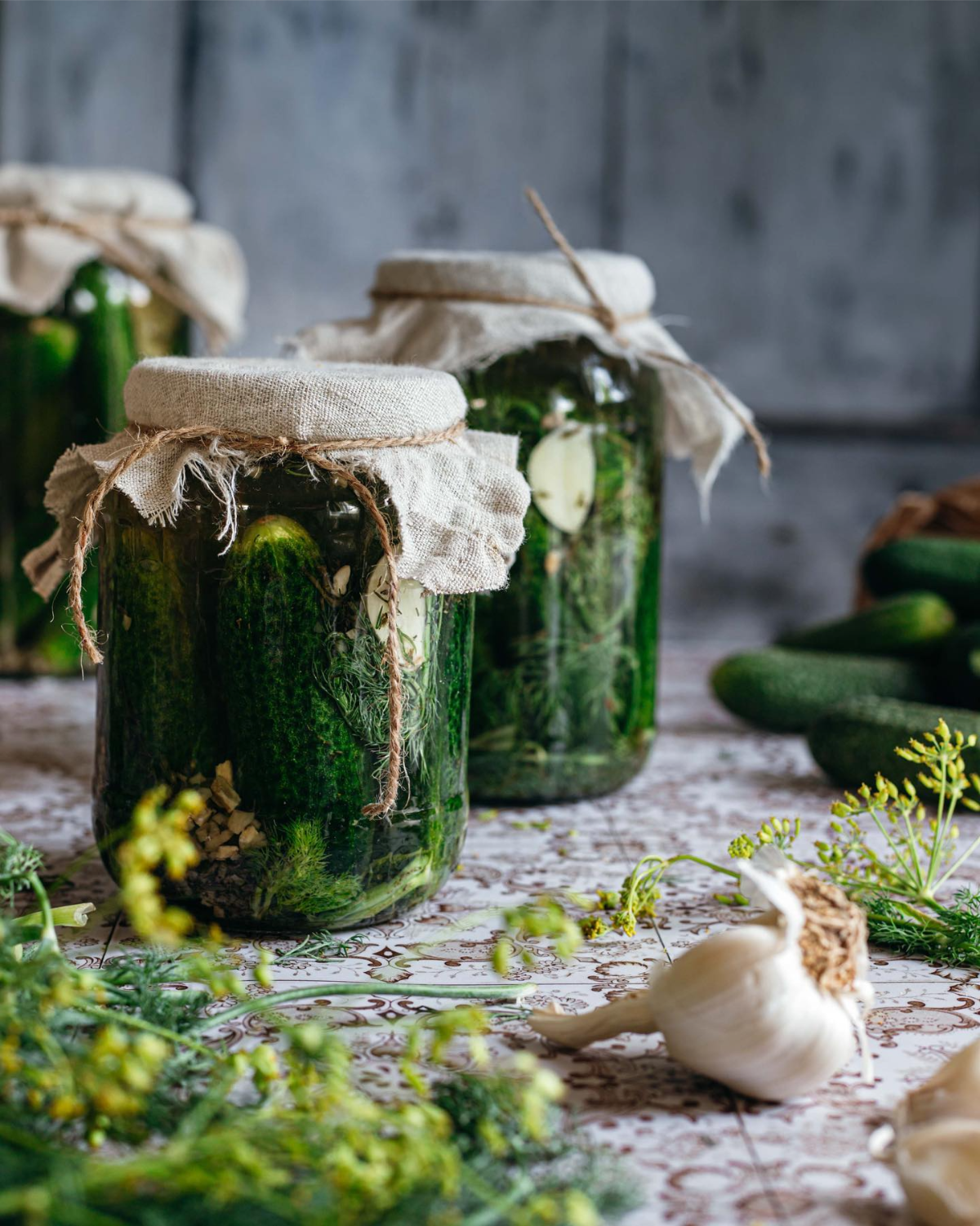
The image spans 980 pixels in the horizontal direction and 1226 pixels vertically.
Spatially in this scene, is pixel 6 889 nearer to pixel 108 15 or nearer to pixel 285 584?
pixel 285 584

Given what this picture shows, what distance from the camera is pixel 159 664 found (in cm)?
79

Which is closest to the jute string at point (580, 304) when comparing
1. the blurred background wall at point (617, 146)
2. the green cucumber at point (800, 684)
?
the green cucumber at point (800, 684)

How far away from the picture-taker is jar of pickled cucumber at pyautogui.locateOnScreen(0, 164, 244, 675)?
4.53ft

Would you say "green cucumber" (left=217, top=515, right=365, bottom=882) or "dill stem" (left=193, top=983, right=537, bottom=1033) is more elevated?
"green cucumber" (left=217, top=515, right=365, bottom=882)

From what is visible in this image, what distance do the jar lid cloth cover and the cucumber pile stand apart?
27 centimetres

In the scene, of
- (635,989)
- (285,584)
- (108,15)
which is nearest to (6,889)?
(285,584)

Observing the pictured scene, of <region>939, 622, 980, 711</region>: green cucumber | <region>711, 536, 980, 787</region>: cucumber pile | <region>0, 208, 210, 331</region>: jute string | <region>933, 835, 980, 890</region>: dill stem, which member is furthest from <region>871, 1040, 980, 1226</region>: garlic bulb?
<region>0, 208, 210, 331</region>: jute string

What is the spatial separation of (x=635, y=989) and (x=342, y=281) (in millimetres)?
1535

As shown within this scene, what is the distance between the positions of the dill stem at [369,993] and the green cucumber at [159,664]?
5.9 inches

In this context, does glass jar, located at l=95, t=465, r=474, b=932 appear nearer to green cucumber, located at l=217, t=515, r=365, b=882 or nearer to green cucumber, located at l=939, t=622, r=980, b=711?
green cucumber, located at l=217, t=515, r=365, b=882

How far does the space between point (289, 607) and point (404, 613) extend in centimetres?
7

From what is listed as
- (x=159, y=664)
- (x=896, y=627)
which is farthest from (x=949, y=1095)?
(x=896, y=627)

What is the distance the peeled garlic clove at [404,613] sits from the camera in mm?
771

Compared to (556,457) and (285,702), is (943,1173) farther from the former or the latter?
(556,457)
